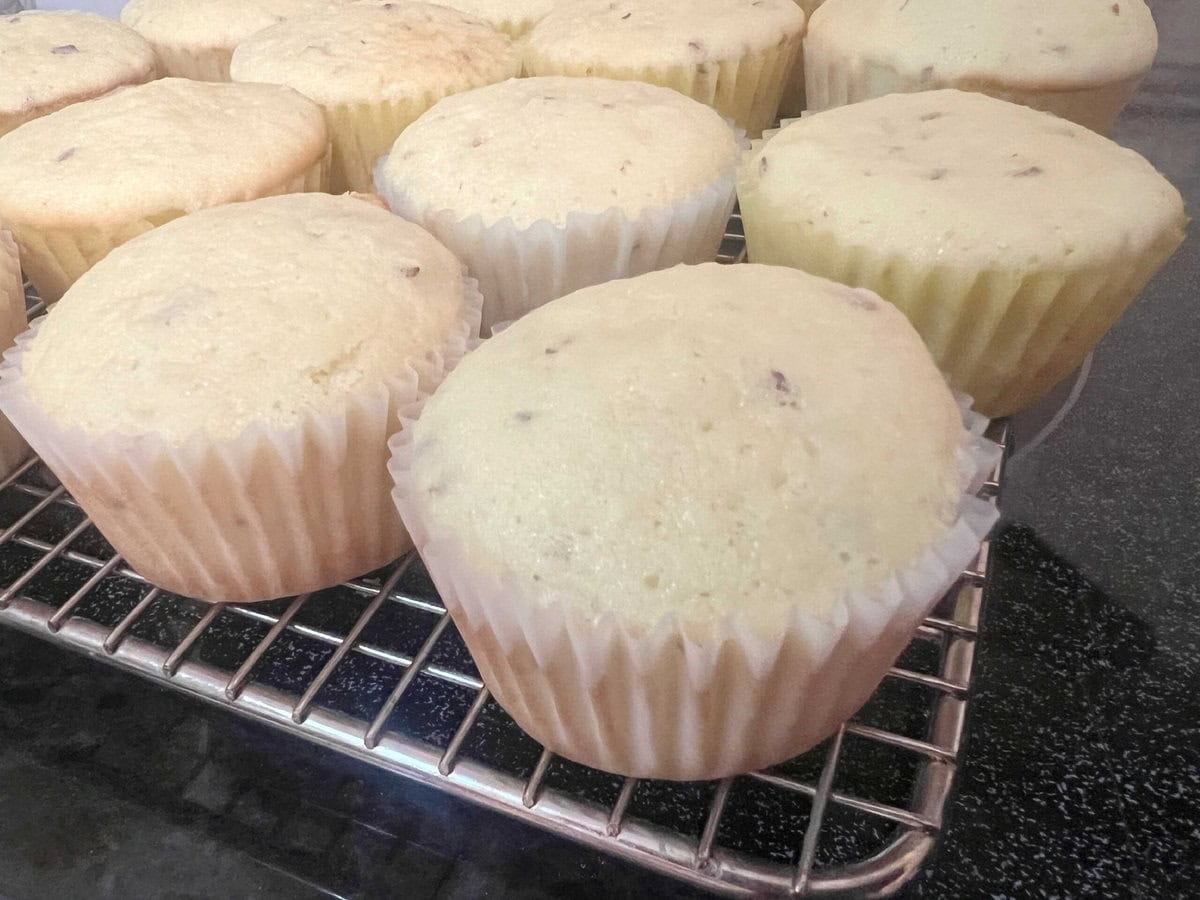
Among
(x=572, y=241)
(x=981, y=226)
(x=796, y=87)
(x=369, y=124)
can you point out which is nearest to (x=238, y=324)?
(x=572, y=241)

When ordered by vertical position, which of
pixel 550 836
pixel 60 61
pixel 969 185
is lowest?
pixel 550 836

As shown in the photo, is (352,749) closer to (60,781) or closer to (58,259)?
(60,781)

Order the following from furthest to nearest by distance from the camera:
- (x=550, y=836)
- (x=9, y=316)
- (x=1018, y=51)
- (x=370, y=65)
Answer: (x=370, y=65), (x=1018, y=51), (x=9, y=316), (x=550, y=836)

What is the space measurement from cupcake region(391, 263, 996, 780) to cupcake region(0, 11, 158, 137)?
4.27 feet

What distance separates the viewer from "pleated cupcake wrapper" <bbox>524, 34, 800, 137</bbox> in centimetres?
164

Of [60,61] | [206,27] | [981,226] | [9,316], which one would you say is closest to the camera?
[981,226]

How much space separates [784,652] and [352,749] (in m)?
0.42

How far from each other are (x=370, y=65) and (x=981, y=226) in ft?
3.63

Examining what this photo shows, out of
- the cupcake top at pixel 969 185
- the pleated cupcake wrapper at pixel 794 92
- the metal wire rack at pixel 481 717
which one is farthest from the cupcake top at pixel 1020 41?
the metal wire rack at pixel 481 717

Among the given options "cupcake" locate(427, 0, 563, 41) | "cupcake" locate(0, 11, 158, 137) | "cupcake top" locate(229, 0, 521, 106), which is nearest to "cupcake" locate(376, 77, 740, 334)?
"cupcake top" locate(229, 0, 521, 106)

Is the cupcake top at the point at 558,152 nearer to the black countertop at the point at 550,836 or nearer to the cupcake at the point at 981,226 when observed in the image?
the cupcake at the point at 981,226

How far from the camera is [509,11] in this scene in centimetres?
193

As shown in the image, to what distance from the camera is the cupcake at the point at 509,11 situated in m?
1.93

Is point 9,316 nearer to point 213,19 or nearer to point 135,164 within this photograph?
point 135,164
